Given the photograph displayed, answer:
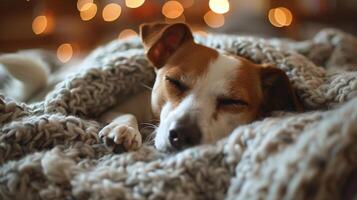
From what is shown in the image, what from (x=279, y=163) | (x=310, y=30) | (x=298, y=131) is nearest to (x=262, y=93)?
(x=298, y=131)

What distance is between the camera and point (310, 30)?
10.9 ft

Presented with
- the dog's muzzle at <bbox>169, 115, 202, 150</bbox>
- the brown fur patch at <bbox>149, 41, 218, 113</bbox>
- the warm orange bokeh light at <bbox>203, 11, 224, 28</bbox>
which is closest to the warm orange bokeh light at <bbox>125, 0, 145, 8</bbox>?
the warm orange bokeh light at <bbox>203, 11, 224, 28</bbox>

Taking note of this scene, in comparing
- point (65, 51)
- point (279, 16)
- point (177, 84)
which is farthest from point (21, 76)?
point (279, 16)

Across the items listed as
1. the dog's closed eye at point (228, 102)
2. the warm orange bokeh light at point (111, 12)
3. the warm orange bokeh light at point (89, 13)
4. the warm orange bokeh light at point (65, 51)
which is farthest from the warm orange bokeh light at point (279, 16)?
the dog's closed eye at point (228, 102)

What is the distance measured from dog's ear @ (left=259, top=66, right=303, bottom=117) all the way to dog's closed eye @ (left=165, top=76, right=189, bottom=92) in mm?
258

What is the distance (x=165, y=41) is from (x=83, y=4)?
74.0 inches

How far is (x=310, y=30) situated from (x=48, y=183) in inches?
108

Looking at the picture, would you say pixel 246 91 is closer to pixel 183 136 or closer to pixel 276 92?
pixel 276 92

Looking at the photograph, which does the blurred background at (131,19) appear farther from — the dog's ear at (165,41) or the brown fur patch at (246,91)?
the brown fur patch at (246,91)

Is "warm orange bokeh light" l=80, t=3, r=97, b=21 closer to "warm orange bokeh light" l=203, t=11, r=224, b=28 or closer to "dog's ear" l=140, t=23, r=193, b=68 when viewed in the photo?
"warm orange bokeh light" l=203, t=11, r=224, b=28

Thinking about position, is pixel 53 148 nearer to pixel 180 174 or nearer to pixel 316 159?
pixel 180 174

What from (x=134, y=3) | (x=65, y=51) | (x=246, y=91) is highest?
(x=134, y=3)

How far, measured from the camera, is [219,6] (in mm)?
3129

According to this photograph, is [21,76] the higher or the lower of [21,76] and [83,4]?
the lower
